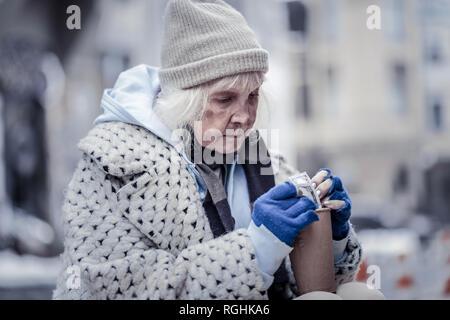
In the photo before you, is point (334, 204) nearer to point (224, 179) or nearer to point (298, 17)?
point (224, 179)

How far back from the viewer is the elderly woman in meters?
1.55

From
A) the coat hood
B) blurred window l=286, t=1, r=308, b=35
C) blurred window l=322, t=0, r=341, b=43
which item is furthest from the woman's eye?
blurred window l=322, t=0, r=341, b=43

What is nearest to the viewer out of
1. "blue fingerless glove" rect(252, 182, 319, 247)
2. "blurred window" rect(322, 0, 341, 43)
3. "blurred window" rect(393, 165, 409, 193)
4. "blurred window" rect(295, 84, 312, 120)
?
"blue fingerless glove" rect(252, 182, 319, 247)

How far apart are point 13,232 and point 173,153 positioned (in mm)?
8277

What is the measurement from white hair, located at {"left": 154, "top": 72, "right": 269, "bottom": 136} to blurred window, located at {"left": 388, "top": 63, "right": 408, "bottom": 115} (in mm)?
18277

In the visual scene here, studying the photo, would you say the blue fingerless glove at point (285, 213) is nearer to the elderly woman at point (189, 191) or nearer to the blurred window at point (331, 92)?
the elderly woman at point (189, 191)

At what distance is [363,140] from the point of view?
61.6ft

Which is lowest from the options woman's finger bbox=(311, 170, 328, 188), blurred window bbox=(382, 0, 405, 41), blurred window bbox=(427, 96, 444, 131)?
blurred window bbox=(427, 96, 444, 131)

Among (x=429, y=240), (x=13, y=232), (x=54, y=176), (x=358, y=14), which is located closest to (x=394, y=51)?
(x=358, y=14)

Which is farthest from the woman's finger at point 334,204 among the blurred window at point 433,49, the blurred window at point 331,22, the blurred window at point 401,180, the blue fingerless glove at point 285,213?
the blurred window at point 433,49

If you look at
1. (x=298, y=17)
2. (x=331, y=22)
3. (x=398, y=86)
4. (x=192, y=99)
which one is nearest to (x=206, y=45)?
(x=192, y=99)

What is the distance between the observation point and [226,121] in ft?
5.99

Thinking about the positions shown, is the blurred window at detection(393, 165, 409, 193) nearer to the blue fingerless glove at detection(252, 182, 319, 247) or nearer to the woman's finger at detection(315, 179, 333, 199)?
the woman's finger at detection(315, 179, 333, 199)

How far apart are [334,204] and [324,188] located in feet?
0.19
